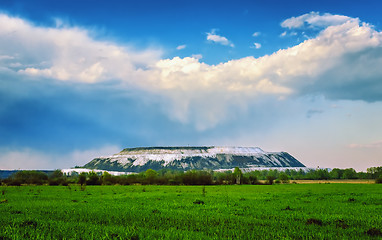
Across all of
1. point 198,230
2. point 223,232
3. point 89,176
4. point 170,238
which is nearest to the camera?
point 170,238

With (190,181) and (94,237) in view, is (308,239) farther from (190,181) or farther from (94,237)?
(190,181)

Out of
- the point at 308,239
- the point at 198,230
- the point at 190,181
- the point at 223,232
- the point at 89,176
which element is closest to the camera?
the point at 308,239

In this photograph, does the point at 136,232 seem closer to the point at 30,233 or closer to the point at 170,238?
the point at 170,238

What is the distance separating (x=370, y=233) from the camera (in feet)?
39.6

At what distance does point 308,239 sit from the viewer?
36.0ft

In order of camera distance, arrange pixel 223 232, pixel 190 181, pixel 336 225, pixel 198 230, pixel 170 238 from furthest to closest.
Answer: pixel 190 181, pixel 336 225, pixel 198 230, pixel 223 232, pixel 170 238

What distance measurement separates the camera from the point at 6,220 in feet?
49.0

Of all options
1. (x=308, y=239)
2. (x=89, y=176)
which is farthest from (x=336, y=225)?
(x=89, y=176)

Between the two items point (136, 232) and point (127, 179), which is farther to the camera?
point (127, 179)

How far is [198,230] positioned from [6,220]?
1010 cm

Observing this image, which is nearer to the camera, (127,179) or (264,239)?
(264,239)

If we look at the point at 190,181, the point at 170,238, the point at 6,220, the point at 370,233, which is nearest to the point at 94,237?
the point at 170,238

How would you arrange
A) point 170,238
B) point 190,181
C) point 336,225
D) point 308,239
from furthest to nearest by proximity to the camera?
point 190,181 → point 336,225 → point 308,239 → point 170,238

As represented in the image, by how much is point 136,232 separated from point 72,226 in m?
3.46
